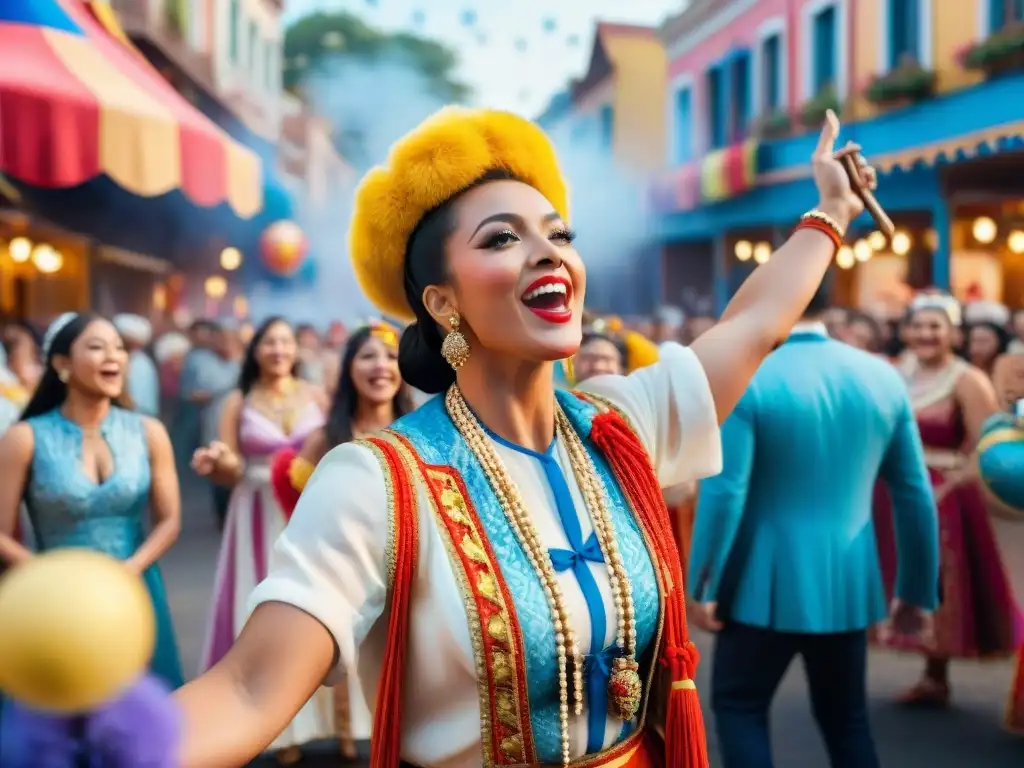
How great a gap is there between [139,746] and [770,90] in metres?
19.3

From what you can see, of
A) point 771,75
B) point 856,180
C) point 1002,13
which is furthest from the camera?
point 771,75

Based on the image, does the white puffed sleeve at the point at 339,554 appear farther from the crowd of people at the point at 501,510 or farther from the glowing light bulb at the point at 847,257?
the glowing light bulb at the point at 847,257

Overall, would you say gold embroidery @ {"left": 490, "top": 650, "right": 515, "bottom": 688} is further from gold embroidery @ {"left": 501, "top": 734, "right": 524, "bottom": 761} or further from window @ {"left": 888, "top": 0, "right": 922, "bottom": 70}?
window @ {"left": 888, "top": 0, "right": 922, "bottom": 70}

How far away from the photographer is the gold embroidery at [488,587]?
1.54 meters

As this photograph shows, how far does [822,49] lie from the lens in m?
16.9

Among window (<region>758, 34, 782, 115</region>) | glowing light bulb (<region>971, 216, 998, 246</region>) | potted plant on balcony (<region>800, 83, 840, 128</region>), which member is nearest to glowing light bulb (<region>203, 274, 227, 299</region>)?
window (<region>758, 34, 782, 115</region>)

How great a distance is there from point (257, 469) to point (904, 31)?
41.7 feet

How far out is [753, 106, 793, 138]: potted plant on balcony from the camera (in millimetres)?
17562

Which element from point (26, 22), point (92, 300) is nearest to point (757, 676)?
point (26, 22)

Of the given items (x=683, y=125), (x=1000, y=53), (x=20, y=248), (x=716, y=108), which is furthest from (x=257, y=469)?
(x=683, y=125)

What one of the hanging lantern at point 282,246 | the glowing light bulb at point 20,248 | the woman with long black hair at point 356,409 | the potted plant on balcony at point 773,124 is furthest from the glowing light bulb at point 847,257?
the woman with long black hair at point 356,409

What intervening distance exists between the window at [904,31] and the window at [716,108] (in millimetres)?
5992

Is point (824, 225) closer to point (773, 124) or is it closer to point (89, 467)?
point (89, 467)

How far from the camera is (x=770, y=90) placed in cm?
1877
